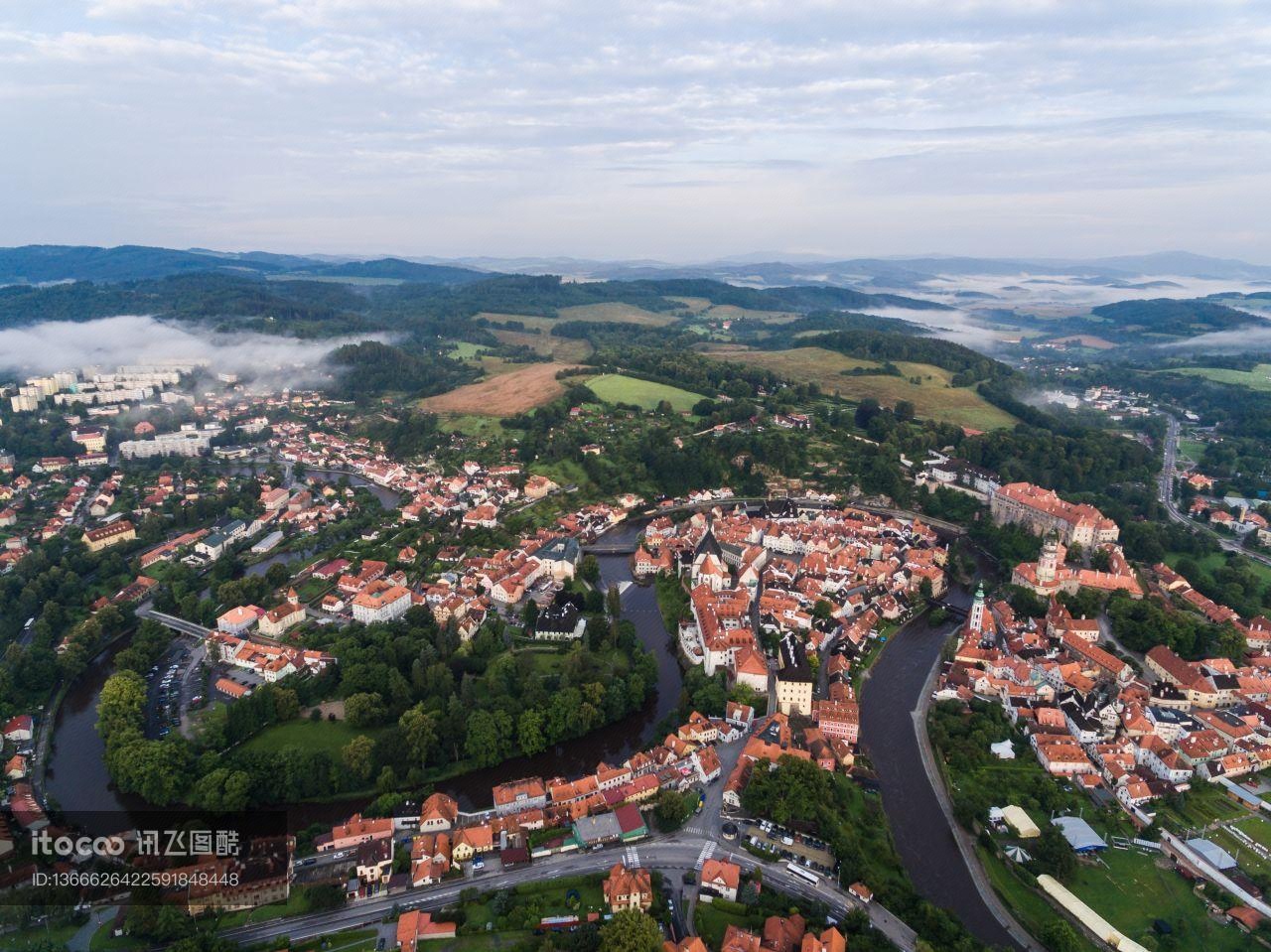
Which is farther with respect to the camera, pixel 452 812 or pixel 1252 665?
pixel 1252 665

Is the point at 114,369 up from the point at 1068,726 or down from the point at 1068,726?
up

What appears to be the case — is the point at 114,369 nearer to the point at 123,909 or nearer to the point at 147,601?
the point at 147,601

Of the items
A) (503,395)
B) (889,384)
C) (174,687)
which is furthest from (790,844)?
(889,384)

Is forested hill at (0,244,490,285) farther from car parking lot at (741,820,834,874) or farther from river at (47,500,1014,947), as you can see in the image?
car parking lot at (741,820,834,874)

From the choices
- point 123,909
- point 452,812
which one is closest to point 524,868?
point 452,812

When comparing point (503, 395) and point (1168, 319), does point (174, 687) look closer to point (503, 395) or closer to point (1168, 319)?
point (503, 395)

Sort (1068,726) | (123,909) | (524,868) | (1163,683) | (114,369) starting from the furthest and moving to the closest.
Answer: (114,369) → (1163,683) → (1068,726) → (524,868) → (123,909)
